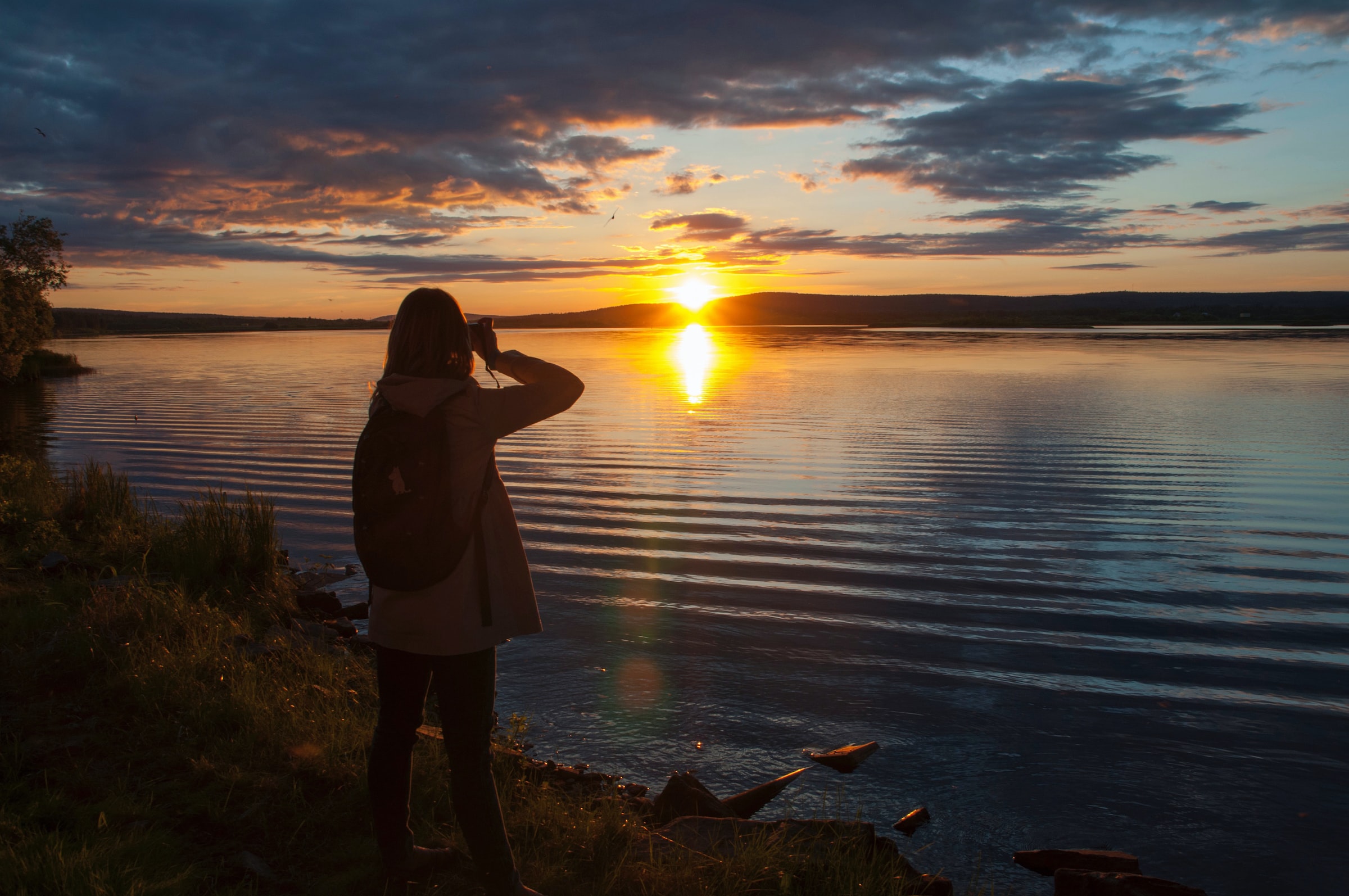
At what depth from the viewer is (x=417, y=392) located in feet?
9.99

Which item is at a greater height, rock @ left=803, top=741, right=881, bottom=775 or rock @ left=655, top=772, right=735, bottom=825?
rock @ left=655, top=772, right=735, bottom=825

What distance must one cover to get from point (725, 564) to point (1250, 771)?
535cm

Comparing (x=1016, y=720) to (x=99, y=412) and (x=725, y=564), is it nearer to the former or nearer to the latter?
(x=725, y=564)

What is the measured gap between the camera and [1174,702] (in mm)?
6105

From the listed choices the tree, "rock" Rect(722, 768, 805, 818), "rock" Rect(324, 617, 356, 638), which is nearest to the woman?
"rock" Rect(722, 768, 805, 818)

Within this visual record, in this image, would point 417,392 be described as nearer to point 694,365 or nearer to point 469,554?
point 469,554

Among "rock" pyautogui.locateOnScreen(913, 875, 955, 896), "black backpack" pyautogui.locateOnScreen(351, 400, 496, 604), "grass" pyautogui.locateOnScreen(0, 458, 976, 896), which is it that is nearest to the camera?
"black backpack" pyautogui.locateOnScreen(351, 400, 496, 604)

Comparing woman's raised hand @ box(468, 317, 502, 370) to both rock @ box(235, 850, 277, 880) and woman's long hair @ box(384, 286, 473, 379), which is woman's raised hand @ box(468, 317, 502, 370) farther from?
rock @ box(235, 850, 277, 880)

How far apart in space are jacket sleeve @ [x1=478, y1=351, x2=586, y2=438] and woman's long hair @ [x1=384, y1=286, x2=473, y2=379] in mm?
166

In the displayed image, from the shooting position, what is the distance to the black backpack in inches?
118

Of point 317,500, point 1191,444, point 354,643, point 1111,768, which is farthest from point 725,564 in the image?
point 1191,444

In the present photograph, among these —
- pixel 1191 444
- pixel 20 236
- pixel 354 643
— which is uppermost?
pixel 20 236

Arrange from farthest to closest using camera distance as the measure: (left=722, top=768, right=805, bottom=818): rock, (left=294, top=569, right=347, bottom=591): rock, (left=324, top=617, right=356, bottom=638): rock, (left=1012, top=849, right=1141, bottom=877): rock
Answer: (left=294, top=569, right=347, bottom=591): rock → (left=324, top=617, right=356, bottom=638): rock → (left=722, top=768, right=805, bottom=818): rock → (left=1012, top=849, right=1141, bottom=877): rock

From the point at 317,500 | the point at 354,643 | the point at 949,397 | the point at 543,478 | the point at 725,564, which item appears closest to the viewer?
the point at 354,643
